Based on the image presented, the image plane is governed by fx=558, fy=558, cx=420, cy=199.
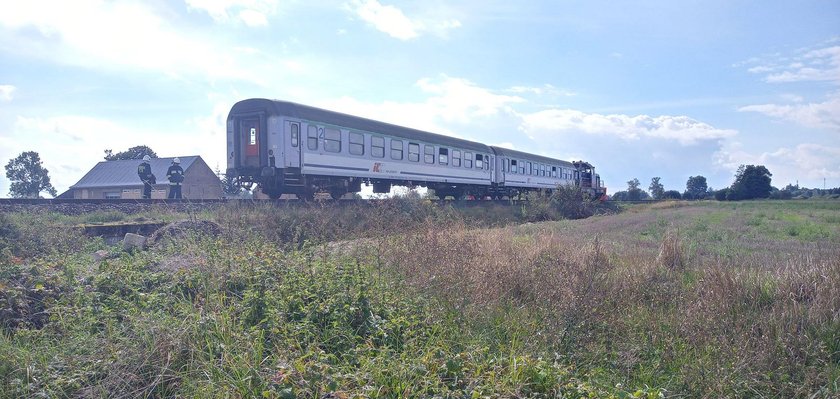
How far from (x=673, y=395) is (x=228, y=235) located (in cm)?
667

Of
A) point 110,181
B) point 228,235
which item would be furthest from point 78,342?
point 110,181

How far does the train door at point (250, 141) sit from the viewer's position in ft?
53.1

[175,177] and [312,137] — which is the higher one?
[312,137]

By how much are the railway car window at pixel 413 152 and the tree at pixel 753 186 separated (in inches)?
1773

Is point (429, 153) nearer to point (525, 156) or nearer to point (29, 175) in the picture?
point (525, 156)

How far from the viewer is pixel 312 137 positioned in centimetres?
1625

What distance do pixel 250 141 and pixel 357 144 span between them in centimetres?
334

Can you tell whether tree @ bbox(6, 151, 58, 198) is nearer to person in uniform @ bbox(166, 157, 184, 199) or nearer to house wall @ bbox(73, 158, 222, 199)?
house wall @ bbox(73, 158, 222, 199)

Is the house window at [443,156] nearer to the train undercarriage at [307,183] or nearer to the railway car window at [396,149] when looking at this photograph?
the train undercarriage at [307,183]

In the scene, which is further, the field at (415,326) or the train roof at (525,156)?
the train roof at (525,156)

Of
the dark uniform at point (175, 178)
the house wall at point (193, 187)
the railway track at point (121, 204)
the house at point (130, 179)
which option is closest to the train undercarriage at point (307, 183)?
the railway track at point (121, 204)

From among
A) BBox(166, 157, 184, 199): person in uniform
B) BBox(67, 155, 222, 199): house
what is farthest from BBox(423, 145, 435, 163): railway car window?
BBox(67, 155, 222, 199): house

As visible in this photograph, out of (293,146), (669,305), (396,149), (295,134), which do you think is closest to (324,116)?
(295,134)

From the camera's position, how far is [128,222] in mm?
11477
